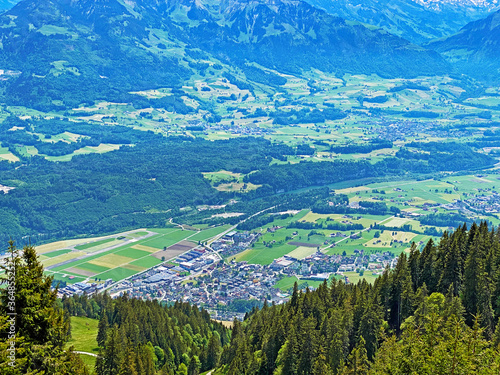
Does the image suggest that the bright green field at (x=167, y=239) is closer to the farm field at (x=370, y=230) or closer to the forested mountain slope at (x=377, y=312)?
the farm field at (x=370, y=230)

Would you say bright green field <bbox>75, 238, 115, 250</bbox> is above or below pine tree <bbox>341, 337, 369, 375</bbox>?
above

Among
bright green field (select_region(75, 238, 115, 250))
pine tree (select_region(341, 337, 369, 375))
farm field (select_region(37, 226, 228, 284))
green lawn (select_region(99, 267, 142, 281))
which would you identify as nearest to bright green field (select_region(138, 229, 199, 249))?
farm field (select_region(37, 226, 228, 284))

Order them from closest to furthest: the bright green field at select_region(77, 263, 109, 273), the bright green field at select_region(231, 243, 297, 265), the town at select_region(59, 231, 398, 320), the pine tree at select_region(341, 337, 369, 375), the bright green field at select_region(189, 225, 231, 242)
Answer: the pine tree at select_region(341, 337, 369, 375) → the town at select_region(59, 231, 398, 320) → the bright green field at select_region(77, 263, 109, 273) → the bright green field at select_region(231, 243, 297, 265) → the bright green field at select_region(189, 225, 231, 242)

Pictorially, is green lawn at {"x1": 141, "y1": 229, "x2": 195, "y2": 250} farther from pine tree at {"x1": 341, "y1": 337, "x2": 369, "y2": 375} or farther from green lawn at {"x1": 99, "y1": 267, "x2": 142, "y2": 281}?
pine tree at {"x1": 341, "y1": 337, "x2": 369, "y2": 375}

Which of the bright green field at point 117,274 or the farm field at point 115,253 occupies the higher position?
the farm field at point 115,253

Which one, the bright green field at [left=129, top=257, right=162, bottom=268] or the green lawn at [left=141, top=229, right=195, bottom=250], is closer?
the bright green field at [left=129, top=257, right=162, bottom=268]

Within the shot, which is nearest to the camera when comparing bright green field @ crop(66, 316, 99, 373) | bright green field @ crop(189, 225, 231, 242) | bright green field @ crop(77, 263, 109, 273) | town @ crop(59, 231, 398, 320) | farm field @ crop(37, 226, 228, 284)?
bright green field @ crop(66, 316, 99, 373)

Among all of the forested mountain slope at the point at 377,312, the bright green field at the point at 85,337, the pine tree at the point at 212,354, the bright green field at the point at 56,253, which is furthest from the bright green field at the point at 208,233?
the forested mountain slope at the point at 377,312

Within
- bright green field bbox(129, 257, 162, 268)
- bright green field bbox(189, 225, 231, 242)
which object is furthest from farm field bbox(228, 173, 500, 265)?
bright green field bbox(129, 257, 162, 268)

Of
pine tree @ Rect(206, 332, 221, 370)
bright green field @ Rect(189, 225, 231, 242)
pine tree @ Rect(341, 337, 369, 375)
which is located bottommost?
pine tree @ Rect(206, 332, 221, 370)
